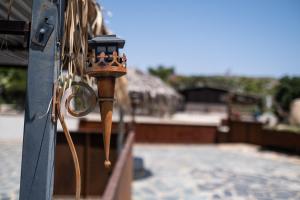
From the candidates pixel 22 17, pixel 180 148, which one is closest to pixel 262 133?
pixel 180 148

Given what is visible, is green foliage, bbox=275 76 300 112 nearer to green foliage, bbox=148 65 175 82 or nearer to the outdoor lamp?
the outdoor lamp

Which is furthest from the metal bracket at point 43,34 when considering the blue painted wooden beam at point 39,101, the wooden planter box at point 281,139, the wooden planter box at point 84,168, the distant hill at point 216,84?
the distant hill at point 216,84

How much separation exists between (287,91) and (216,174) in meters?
23.0

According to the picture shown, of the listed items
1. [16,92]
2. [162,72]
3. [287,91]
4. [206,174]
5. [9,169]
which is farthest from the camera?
[162,72]

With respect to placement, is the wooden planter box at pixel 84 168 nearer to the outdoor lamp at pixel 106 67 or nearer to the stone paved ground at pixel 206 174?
the stone paved ground at pixel 206 174

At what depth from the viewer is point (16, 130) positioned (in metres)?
13.8

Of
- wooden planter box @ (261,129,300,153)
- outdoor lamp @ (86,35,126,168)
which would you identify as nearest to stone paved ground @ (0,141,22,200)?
outdoor lamp @ (86,35,126,168)

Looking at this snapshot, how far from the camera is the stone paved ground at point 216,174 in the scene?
775cm

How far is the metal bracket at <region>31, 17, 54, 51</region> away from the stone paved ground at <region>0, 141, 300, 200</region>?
5.73 meters

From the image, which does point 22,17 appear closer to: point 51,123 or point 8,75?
point 51,123

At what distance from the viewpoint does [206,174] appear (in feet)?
32.5

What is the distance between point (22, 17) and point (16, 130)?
12.6 m

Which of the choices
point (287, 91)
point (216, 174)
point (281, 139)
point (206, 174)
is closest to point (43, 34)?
point (206, 174)

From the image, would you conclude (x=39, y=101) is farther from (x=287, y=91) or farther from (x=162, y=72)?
(x=162, y=72)
